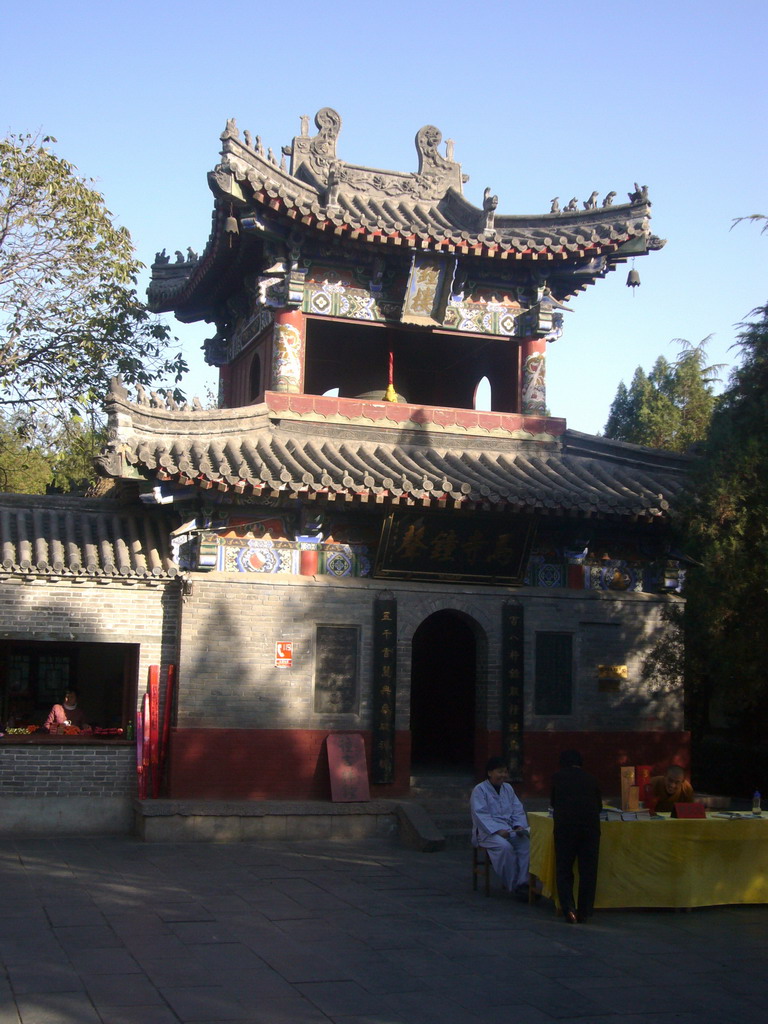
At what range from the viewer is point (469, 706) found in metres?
14.7

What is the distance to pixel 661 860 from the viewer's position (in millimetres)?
8453

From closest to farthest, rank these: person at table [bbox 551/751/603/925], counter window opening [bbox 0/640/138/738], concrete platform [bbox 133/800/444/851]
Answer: person at table [bbox 551/751/603/925] < concrete platform [bbox 133/800/444/851] < counter window opening [bbox 0/640/138/738]

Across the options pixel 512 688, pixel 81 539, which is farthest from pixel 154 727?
pixel 512 688

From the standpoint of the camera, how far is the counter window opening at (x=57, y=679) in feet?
44.9

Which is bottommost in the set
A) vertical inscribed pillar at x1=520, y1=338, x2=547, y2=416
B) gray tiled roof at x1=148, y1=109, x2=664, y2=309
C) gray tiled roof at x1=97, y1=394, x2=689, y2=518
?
gray tiled roof at x1=97, y1=394, x2=689, y2=518

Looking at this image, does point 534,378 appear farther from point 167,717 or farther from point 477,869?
point 477,869

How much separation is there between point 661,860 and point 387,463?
569cm

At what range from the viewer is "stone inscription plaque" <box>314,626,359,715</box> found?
478 inches

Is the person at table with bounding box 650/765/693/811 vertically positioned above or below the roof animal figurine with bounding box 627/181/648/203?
below

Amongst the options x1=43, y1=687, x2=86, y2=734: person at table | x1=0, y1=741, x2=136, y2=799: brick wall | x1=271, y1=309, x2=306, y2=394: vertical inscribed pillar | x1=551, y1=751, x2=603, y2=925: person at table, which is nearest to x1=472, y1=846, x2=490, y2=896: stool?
x1=551, y1=751, x2=603, y2=925: person at table

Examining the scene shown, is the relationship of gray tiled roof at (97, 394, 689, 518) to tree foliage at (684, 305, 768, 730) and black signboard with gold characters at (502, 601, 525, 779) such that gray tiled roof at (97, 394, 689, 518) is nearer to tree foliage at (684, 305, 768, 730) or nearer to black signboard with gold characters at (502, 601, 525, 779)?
black signboard with gold characters at (502, 601, 525, 779)

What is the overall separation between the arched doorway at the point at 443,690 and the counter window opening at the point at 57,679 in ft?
13.3

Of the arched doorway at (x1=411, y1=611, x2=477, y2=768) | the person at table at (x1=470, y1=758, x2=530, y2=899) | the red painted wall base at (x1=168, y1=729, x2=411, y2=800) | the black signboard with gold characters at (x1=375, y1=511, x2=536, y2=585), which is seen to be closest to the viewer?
the person at table at (x1=470, y1=758, x2=530, y2=899)

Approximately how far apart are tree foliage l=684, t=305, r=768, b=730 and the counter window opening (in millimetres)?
6711
